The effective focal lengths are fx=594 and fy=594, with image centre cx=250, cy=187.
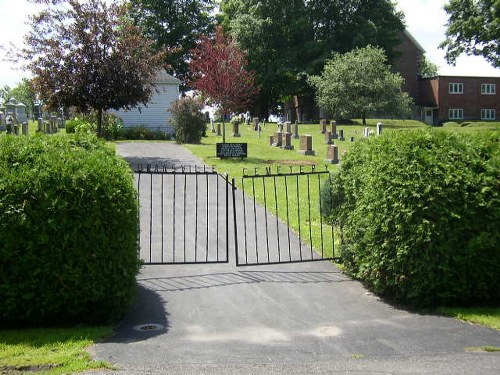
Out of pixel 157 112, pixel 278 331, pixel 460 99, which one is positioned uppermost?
pixel 460 99

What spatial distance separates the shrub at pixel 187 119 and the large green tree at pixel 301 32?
22.6m

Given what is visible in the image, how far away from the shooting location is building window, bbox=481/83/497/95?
59875 mm

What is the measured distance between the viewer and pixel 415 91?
61.7m

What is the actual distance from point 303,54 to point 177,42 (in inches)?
566

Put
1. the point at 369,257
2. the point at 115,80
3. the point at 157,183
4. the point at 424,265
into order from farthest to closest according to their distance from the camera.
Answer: the point at 115,80 < the point at 157,183 < the point at 369,257 < the point at 424,265

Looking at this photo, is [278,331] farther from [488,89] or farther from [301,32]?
[488,89]

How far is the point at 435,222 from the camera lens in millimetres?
6891

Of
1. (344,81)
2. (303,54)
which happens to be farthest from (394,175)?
(303,54)

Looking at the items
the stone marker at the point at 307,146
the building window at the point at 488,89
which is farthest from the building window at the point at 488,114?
the stone marker at the point at 307,146

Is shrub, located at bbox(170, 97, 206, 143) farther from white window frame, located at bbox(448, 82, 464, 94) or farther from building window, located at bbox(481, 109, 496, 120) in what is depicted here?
building window, located at bbox(481, 109, 496, 120)

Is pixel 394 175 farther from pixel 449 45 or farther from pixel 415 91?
pixel 415 91

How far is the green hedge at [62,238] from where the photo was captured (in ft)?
19.8

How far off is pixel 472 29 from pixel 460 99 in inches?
755

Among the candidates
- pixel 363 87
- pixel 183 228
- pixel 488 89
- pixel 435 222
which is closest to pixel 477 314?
pixel 435 222
